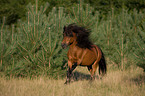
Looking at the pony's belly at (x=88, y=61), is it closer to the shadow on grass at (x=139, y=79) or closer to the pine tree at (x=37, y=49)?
the pine tree at (x=37, y=49)

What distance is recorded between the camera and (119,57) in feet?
34.7

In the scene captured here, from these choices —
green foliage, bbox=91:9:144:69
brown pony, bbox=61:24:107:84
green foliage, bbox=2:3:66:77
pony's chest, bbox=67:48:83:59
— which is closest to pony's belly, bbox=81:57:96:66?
brown pony, bbox=61:24:107:84

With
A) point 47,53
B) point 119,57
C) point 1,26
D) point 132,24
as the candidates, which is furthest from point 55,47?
point 132,24

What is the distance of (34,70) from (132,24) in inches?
331

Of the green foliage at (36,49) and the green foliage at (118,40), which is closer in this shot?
the green foliage at (36,49)

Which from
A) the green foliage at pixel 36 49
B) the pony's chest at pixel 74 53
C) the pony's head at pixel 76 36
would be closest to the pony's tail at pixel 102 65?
the pony's head at pixel 76 36

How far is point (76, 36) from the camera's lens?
21.6ft

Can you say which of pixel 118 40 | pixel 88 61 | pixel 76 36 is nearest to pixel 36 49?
pixel 76 36

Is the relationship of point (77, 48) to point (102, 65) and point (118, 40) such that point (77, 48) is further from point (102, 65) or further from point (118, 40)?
point (118, 40)

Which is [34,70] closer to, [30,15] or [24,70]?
[24,70]

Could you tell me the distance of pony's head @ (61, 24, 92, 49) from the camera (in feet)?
20.2

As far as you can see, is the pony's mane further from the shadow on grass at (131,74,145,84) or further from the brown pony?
the shadow on grass at (131,74,145,84)

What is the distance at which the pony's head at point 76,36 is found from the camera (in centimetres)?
616

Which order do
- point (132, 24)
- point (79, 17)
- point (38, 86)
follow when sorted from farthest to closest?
point (132, 24), point (79, 17), point (38, 86)
